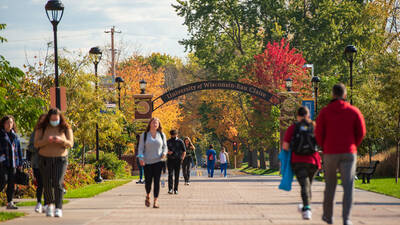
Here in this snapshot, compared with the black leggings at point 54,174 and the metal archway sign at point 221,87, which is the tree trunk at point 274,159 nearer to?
the metal archway sign at point 221,87

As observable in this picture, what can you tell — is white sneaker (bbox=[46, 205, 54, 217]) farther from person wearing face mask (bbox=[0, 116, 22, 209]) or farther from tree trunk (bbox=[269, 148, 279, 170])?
tree trunk (bbox=[269, 148, 279, 170])

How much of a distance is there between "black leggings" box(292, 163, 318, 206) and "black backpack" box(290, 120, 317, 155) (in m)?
0.21

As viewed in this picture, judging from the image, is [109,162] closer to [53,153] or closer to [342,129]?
[53,153]

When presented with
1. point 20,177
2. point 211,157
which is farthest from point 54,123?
point 211,157

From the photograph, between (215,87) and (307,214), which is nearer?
(307,214)

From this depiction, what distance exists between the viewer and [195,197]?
18344 mm

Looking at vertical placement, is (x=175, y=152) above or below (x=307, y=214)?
above

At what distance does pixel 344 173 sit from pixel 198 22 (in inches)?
1804

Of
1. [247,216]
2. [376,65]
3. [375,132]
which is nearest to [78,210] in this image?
[247,216]

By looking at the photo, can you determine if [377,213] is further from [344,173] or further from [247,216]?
[344,173]

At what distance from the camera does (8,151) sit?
45.4 feet

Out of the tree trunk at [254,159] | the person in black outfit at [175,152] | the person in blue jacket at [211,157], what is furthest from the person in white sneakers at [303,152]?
the tree trunk at [254,159]

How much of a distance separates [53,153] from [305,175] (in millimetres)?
4290

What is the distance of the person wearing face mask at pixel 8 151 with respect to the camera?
1380cm
